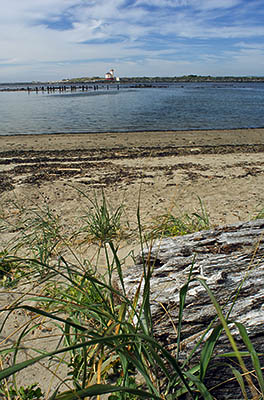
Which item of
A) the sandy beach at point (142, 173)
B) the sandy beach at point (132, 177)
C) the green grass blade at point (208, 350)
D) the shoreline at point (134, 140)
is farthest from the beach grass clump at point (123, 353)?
the shoreline at point (134, 140)

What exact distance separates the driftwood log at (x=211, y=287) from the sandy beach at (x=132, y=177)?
2.17 feet

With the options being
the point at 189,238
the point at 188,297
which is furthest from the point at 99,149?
the point at 188,297

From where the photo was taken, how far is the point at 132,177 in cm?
827

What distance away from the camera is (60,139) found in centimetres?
1519

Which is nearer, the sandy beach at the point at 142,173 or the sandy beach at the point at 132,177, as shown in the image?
the sandy beach at the point at 132,177

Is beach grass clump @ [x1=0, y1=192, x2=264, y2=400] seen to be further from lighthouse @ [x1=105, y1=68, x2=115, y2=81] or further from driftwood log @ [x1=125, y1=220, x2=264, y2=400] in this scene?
lighthouse @ [x1=105, y1=68, x2=115, y2=81]

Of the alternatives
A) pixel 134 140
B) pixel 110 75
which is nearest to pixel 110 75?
pixel 110 75

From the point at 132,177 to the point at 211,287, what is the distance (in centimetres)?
638

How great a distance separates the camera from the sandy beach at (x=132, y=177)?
574 centimetres

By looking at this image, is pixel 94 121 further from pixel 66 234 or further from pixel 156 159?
pixel 66 234

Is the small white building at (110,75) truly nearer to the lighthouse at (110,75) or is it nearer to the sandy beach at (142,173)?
the lighthouse at (110,75)

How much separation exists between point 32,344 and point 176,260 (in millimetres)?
1288

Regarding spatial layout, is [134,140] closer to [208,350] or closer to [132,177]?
[132,177]

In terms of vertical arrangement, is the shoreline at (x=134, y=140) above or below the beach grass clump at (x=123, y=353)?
above
